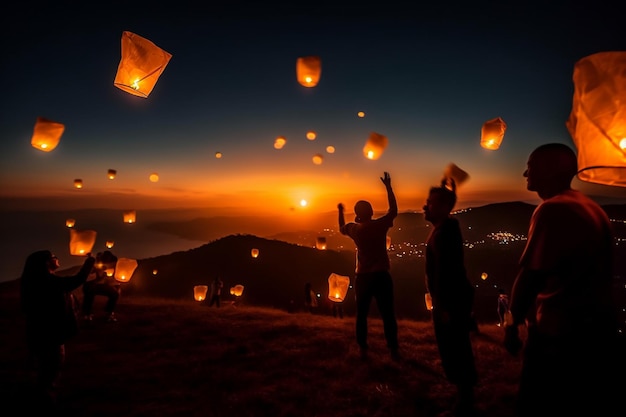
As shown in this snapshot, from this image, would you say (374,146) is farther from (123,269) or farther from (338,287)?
(123,269)

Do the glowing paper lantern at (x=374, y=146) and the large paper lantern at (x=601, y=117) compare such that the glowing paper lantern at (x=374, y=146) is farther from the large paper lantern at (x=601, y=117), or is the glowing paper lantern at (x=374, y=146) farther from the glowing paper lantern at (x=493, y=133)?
the large paper lantern at (x=601, y=117)

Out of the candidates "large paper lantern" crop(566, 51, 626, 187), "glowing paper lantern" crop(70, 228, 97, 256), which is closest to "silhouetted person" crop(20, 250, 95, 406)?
"glowing paper lantern" crop(70, 228, 97, 256)

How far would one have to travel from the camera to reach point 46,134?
5465mm

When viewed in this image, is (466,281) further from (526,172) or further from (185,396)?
(185,396)

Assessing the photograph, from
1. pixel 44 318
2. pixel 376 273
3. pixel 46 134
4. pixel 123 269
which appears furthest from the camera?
pixel 123 269

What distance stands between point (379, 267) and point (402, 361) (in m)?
1.51

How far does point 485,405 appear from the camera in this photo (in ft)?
12.4

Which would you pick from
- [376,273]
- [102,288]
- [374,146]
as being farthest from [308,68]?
[102,288]

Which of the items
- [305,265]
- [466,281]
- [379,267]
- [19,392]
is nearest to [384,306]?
[379,267]

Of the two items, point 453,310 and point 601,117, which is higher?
point 601,117

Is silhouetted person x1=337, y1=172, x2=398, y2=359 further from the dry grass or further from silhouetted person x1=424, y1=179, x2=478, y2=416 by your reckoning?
silhouetted person x1=424, y1=179, x2=478, y2=416

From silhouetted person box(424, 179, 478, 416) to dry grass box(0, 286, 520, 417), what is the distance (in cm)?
58

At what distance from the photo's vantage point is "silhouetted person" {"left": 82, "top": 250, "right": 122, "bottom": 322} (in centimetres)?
843

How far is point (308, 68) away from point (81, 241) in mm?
5328
